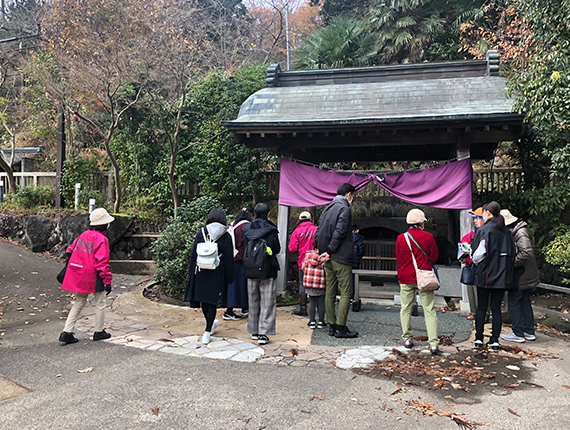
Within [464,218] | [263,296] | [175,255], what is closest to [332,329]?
[263,296]

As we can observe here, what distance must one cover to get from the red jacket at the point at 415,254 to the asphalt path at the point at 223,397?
5.03ft

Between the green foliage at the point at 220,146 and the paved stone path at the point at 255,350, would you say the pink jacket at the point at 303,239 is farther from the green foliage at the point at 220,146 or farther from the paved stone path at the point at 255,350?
the green foliage at the point at 220,146

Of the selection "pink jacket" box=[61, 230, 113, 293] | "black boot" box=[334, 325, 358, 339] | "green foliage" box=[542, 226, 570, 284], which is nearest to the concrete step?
"pink jacket" box=[61, 230, 113, 293]

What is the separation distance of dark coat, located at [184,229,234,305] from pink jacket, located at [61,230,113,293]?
107 cm

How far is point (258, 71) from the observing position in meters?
14.3

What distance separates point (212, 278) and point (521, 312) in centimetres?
456

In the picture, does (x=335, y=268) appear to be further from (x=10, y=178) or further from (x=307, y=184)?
(x=10, y=178)

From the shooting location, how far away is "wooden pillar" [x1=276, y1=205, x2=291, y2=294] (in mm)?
8906

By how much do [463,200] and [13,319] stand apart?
→ 335 inches

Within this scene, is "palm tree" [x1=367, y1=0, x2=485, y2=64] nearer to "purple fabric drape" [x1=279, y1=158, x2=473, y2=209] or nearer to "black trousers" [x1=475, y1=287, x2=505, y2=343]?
"purple fabric drape" [x1=279, y1=158, x2=473, y2=209]

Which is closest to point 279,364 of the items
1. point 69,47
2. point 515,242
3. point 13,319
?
point 515,242

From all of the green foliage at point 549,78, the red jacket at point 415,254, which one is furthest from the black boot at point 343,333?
the green foliage at point 549,78

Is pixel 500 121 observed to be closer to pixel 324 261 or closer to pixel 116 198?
pixel 324 261

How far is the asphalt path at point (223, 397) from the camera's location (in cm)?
336
